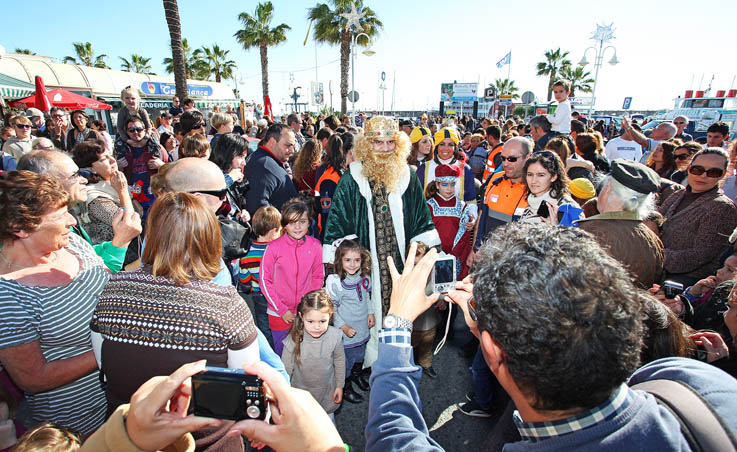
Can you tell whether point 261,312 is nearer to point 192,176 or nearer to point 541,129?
point 192,176

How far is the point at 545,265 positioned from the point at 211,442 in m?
1.10

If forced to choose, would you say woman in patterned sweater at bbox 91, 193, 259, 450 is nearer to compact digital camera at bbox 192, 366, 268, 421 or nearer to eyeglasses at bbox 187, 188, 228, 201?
compact digital camera at bbox 192, 366, 268, 421

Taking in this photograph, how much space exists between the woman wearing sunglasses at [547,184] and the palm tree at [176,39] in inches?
433

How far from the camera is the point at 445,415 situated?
2.84 metres

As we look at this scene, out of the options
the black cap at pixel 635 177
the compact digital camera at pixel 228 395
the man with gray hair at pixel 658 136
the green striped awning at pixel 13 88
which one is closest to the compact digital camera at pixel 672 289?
the black cap at pixel 635 177

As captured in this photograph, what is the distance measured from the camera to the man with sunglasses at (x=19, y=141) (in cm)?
560

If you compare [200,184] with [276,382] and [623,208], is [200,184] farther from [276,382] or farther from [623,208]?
[623,208]

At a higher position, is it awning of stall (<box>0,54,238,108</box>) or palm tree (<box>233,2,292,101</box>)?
palm tree (<box>233,2,292,101</box>)

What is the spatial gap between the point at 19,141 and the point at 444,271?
7.52 meters

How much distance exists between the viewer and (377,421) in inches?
37.7

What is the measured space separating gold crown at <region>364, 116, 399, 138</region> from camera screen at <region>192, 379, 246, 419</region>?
2418mm

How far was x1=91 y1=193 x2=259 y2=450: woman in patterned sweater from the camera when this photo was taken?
117 centimetres

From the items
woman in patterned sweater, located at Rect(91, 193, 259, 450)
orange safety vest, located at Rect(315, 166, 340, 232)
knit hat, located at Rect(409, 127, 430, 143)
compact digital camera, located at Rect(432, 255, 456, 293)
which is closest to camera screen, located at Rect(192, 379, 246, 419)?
woman in patterned sweater, located at Rect(91, 193, 259, 450)

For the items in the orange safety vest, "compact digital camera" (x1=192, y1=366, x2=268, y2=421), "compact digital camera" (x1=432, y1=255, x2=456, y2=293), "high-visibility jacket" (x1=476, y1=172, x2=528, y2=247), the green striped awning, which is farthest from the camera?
the green striped awning
